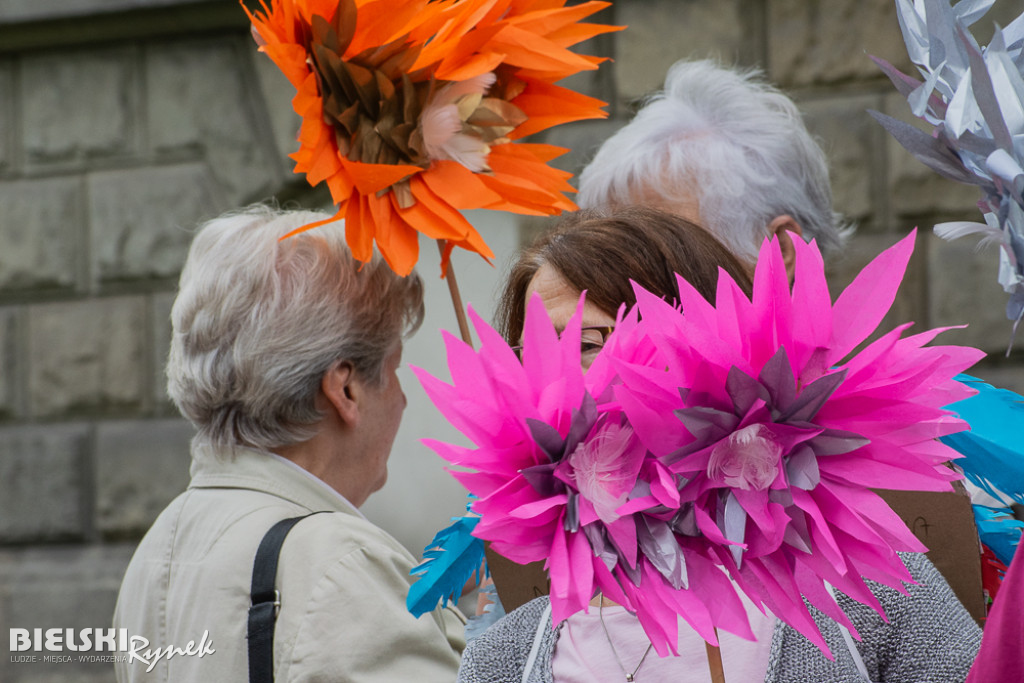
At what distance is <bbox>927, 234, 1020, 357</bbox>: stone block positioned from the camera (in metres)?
2.87

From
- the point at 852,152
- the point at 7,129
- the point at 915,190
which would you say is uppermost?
the point at 7,129

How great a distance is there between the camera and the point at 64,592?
358cm

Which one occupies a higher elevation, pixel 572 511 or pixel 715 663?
pixel 572 511

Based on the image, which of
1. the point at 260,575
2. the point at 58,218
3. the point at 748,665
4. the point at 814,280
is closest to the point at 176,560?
the point at 260,575

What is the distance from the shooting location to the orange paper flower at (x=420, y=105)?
120 cm

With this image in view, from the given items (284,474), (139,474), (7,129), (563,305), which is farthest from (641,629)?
(7,129)

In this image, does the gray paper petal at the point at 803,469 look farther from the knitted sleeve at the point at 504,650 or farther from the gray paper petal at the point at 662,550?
the knitted sleeve at the point at 504,650

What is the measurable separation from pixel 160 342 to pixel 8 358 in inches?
24.2

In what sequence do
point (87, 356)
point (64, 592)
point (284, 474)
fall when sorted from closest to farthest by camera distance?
1. point (284, 474)
2. point (64, 592)
3. point (87, 356)

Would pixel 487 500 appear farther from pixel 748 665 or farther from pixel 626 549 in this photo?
pixel 748 665

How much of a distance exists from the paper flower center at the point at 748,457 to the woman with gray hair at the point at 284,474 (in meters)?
0.88

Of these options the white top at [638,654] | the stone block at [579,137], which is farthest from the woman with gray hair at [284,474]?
the stone block at [579,137]

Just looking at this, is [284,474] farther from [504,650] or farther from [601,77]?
[601,77]

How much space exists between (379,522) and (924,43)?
10.4 feet
